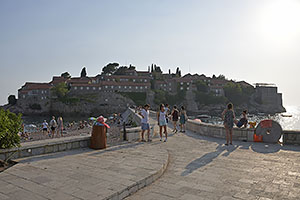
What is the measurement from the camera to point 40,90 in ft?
270

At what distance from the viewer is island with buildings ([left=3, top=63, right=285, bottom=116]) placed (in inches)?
3048

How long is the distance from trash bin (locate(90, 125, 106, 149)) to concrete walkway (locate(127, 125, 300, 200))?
2.46m

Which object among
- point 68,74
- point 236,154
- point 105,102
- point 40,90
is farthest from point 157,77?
point 236,154

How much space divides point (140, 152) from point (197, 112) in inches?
3380

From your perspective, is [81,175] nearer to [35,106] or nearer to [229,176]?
[229,176]

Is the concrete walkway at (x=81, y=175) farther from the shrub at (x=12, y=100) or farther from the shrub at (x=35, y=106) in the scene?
the shrub at (x=12, y=100)

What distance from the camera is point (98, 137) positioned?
7645 mm

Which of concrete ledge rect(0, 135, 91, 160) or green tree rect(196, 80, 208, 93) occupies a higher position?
green tree rect(196, 80, 208, 93)

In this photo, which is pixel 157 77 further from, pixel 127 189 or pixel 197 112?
pixel 127 189

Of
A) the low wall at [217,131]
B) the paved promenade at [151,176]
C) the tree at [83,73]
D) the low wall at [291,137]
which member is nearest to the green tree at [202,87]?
the tree at [83,73]

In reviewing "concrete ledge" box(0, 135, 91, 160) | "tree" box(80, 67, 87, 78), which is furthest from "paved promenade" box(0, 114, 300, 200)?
"tree" box(80, 67, 87, 78)

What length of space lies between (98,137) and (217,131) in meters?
6.58

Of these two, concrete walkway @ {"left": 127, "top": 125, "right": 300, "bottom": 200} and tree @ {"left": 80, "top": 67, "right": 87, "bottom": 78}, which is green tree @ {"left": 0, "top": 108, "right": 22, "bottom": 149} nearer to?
concrete walkway @ {"left": 127, "top": 125, "right": 300, "bottom": 200}

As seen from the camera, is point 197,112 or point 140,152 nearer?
point 140,152
